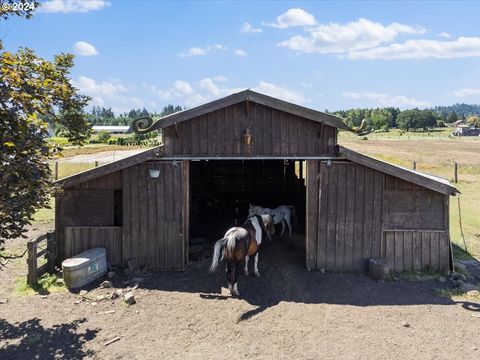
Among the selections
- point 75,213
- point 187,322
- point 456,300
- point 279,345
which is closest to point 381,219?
point 456,300

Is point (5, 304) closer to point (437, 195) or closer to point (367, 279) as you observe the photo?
point (367, 279)

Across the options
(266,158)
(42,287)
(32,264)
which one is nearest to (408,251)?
(266,158)

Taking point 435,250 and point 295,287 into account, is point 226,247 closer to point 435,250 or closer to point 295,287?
point 295,287

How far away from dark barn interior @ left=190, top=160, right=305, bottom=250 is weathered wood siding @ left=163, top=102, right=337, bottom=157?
711cm

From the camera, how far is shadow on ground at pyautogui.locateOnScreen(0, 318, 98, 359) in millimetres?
6977

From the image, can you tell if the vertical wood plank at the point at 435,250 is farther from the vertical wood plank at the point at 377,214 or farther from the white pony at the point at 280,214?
the white pony at the point at 280,214

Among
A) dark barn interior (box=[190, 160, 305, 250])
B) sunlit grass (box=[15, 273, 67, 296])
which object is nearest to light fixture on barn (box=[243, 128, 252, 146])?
sunlit grass (box=[15, 273, 67, 296])

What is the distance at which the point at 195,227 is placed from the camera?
1495cm

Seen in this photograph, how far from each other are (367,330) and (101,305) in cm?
565

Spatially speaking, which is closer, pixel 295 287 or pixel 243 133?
pixel 295 287

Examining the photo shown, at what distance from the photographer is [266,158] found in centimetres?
1041

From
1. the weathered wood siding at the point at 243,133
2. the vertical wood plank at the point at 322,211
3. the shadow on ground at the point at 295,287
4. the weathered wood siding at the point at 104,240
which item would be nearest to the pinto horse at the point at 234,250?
the shadow on ground at the point at 295,287

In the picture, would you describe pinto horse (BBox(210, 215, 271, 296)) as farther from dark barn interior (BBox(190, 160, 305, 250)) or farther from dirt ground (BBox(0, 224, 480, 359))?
dark barn interior (BBox(190, 160, 305, 250))

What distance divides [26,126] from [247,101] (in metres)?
5.18
